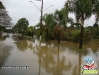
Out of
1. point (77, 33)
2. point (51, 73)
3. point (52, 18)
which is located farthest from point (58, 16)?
point (51, 73)

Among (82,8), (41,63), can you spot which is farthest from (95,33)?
(41,63)

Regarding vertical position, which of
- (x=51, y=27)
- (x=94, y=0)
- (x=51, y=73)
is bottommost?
(x=51, y=73)

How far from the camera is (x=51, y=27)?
134ft

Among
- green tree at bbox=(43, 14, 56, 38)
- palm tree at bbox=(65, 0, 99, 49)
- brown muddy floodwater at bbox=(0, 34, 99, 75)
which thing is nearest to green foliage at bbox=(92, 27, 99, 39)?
green tree at bbox=(43, 14, 56, 38)

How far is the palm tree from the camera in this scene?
20.2 metres


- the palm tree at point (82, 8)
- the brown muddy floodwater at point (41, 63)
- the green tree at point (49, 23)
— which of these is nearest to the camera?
the brown muddy floodwater at point (41, 63)

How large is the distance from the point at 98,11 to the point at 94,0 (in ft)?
4.43

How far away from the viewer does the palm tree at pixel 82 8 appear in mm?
20156

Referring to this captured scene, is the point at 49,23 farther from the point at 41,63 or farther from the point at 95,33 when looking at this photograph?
the point at 41,63

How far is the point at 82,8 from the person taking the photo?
20.5 m

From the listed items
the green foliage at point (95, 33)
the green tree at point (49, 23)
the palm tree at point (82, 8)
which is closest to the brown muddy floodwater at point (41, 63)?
the palm tree at point (82, 8)

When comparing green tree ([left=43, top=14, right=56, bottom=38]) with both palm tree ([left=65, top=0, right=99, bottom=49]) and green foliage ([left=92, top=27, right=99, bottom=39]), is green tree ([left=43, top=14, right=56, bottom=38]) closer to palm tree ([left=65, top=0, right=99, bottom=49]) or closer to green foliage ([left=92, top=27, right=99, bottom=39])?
green foliage ([left=92, top=27, right=99, bottom=39])

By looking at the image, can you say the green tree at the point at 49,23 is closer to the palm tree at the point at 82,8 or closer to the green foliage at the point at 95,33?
the green foliage at the point at 95,33

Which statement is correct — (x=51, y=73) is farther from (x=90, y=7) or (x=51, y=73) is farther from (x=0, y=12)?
(x=0, y=12)
